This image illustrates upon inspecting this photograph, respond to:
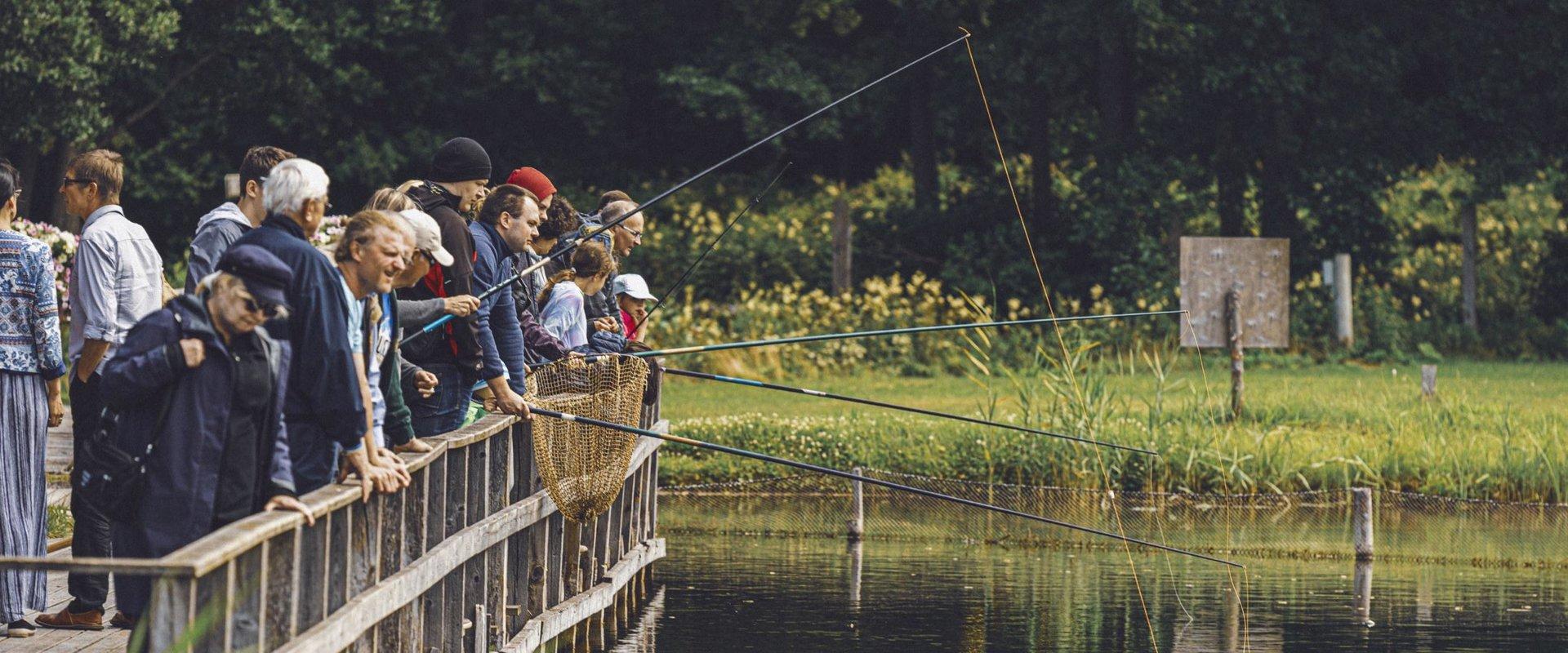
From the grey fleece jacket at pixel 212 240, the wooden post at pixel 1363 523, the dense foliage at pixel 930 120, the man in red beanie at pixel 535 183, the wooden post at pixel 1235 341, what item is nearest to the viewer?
the grey fleece jacket at pixel 212 240

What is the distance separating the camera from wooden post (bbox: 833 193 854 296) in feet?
85.2

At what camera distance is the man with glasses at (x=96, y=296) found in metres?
7.07

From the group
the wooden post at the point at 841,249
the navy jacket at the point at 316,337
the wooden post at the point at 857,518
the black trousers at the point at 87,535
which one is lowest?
the wooden post at the point at 857,518

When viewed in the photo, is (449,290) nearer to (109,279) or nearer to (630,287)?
(109,279)

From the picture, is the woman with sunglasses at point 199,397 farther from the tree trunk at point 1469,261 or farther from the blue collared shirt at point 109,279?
the tree trunk at point 1469,261

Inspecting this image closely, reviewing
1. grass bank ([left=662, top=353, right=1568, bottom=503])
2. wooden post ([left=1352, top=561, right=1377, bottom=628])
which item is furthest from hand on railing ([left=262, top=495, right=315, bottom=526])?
grass bank ([left=662, top=353, right=1568, bottom=503])

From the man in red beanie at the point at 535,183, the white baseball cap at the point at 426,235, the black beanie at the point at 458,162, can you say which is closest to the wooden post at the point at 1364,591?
the man in red beanie at the point at 535,183

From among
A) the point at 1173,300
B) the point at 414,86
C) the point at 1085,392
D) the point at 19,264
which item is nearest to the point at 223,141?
the point at 414,86

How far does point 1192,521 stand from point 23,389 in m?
8.62

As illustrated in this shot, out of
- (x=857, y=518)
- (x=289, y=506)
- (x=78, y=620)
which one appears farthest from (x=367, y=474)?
(x=857, y=518)

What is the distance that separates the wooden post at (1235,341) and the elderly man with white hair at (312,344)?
38.7 ft

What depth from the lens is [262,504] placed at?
5793 mm

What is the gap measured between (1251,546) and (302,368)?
→ 880cm

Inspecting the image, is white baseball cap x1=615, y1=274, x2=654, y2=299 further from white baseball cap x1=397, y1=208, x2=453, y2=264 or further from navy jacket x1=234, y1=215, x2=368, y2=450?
navy jacket x1=234, y1=215, x2=368, y2=450
